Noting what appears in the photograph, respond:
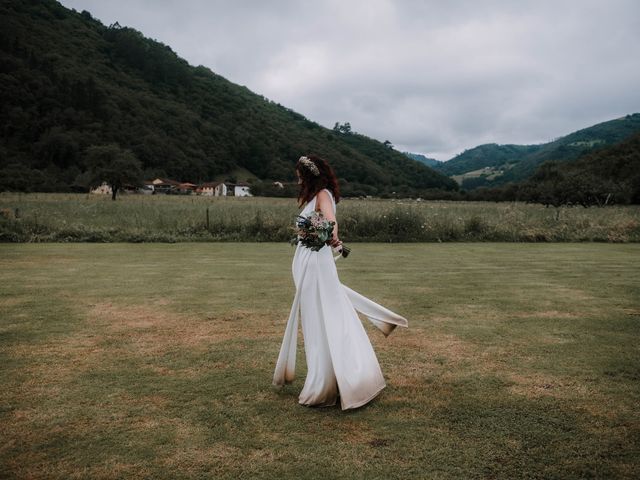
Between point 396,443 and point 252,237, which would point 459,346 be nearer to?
point 396,443

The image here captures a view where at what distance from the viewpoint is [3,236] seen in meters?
18.9

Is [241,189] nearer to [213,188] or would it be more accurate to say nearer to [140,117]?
[213,188]

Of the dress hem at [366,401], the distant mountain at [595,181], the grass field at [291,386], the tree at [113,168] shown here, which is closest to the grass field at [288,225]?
the distant mountain at [595,181]

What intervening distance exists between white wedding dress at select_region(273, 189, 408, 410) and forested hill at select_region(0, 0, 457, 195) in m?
68.2

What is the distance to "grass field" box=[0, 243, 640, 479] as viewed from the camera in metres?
3.60

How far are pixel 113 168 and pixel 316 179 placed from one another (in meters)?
60.8

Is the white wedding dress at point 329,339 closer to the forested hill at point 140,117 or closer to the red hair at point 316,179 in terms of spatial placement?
the red hair at point 316,179

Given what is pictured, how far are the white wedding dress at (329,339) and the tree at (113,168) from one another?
194 ft

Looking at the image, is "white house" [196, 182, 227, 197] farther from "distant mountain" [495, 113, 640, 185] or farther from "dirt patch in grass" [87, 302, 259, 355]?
"distant mountain" [495, 113, 640, 185]

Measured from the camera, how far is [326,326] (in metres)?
4.71

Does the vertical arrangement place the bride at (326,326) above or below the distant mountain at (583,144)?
below

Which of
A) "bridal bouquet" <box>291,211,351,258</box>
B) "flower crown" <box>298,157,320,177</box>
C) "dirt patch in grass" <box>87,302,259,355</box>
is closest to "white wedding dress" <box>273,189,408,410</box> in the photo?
"bridal bouquet" <box>291,211,351,258</box>

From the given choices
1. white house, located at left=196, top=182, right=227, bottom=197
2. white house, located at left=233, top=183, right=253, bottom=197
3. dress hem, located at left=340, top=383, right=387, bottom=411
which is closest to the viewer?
dress hem, located at left=340, top=383, right=387, bottom=411

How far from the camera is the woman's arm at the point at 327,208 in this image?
4.91 m
